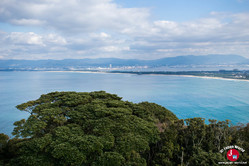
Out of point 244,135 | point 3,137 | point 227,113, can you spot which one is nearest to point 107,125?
point 3,137

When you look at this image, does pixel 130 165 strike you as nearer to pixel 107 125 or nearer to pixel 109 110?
pixel 107 125

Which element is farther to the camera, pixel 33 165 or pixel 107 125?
pixel 107 125

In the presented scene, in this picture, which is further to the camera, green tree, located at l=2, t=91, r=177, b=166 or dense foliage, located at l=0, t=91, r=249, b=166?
dense foliage, located at l=0, t=91, r=249, b=166

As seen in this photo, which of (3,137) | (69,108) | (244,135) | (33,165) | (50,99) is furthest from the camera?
(50,99)

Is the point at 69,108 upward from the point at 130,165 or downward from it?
upward

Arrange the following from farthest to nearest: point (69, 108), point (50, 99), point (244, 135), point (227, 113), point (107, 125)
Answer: point (227, 113)
point (50, 99)
point (69, 108)
point (244, 135)
point (107, 125)

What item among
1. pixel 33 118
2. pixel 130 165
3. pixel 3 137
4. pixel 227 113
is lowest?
pixel 227 113

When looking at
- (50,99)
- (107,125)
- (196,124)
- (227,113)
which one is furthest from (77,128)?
(227,113)

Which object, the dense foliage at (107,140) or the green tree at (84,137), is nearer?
the green tree at (84,137)
